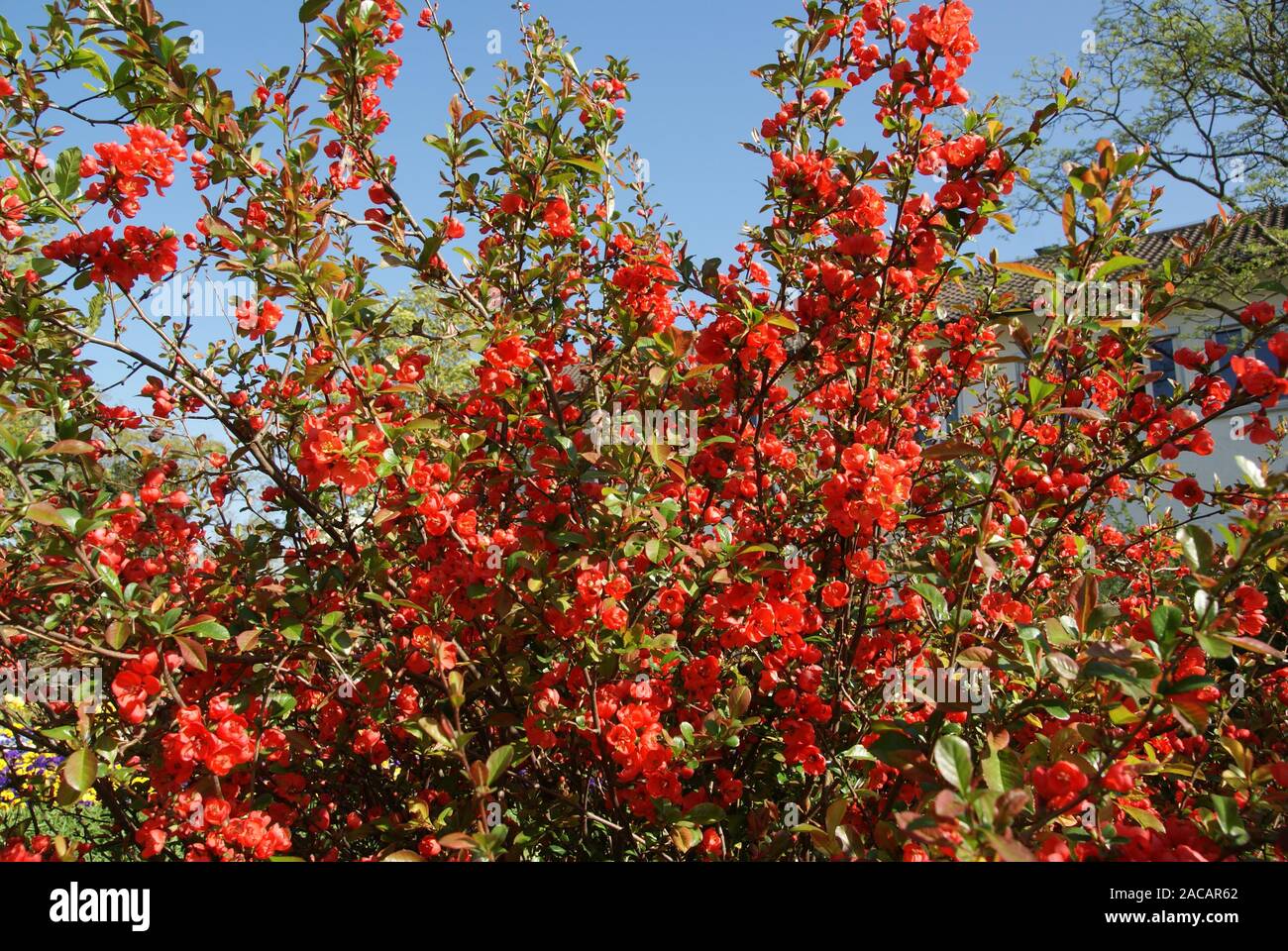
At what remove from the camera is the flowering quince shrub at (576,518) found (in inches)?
71.9

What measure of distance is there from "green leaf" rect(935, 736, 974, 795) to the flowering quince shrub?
10.8 inches

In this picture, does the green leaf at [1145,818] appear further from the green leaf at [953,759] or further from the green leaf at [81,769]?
the green leaf at [81,769]

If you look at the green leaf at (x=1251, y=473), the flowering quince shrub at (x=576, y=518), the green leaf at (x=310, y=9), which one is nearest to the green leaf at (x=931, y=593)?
the flowering quince shrub at (x=576, y=518)

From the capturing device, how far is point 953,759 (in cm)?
125

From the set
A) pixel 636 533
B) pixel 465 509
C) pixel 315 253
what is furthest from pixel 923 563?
pixel 315 253

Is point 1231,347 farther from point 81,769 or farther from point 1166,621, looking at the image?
point 81,769

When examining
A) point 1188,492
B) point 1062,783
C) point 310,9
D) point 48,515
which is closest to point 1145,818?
point 1062,783

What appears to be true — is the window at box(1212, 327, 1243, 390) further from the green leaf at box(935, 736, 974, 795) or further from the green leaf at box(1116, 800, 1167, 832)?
the green leaf at box(935, 736, 974, 795)

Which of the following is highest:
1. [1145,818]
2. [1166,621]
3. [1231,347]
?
[1231,347]

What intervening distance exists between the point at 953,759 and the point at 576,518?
4.03 feet

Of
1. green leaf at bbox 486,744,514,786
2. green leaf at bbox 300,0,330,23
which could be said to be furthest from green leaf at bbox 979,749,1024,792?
green leaf at bbox 300,0,330,23

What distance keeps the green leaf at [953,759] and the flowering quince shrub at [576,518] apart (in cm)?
28

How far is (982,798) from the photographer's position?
120 centimetres
